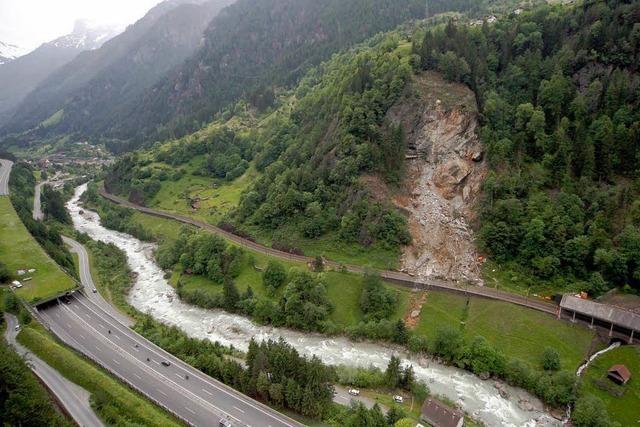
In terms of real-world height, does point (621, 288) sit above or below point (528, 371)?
above

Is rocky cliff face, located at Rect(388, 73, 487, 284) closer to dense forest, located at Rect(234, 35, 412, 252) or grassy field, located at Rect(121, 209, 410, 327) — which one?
dense forest, located at Rect(234, 35, 412, 252)

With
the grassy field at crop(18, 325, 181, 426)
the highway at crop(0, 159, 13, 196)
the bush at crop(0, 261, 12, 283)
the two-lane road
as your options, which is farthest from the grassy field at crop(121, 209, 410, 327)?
the highway at crop(0, 159, 13, 196)

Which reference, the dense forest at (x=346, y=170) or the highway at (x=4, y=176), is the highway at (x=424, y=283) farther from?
the highway at (x=4, y=176)

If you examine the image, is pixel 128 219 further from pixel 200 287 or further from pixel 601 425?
pixel 601 425

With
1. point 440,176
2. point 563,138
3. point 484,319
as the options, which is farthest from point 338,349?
point 563,138

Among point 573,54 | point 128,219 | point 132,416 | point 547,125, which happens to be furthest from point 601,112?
point 128,219

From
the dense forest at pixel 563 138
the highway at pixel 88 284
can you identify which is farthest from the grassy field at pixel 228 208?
the highway at pixel 88 284
